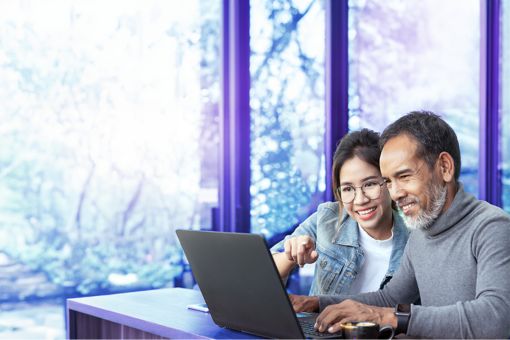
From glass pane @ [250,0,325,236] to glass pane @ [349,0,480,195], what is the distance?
24 cm

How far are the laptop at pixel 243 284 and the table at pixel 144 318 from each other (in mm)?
60

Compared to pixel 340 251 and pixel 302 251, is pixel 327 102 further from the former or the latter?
pixel 302 251

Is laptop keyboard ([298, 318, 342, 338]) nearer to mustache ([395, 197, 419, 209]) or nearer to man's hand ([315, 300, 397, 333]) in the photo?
man's hand ([315, 300, 397, 333])

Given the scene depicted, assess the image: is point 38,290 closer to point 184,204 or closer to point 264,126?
point 184,204

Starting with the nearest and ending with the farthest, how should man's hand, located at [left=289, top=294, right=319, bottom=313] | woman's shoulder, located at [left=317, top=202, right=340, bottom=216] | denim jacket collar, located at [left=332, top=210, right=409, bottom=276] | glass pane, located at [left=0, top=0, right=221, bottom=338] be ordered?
1. man's hand, located at [left=289, top=294, right=319, bottom=313]
2. denim jacket collar, located at [left=332, top=210, right=409, bottom=276]
3. woman's shoulder, located at [left=317, top=202, right=340, bottom=216]
4. glass pane, located at [left=0, top=0, right=221, bottom=338]

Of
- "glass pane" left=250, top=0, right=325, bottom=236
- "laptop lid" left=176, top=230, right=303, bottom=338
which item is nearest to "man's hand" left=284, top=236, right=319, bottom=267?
"laptop lid" left=176, top=230, right=303, bottom=338

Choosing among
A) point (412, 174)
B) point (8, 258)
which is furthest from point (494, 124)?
point (8, 258)

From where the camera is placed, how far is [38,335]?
3.60m

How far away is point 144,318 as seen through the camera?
80.2 inches

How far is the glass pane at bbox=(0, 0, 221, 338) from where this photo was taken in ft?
11.6

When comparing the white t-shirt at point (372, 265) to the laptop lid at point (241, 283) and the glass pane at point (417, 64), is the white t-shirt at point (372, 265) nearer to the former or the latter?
the laptop lid at point (241, 283)

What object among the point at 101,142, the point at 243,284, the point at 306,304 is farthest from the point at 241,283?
the point at 101,142

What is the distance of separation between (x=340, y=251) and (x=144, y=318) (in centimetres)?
78

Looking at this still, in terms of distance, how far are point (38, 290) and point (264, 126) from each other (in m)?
1.61
